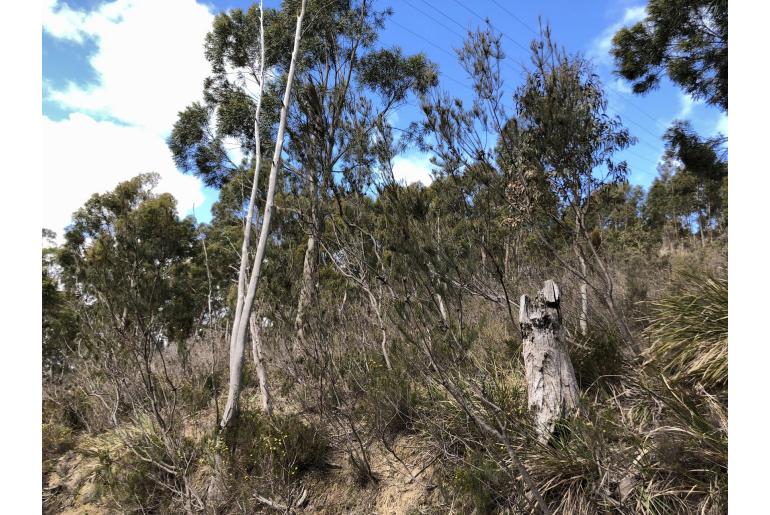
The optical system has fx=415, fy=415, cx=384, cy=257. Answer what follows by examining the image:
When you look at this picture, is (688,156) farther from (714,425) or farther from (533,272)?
(714,425)

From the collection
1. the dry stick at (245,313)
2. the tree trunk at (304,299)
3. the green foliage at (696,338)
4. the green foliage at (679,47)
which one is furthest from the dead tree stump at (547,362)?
the green foliage at (679,47)

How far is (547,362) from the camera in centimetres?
317

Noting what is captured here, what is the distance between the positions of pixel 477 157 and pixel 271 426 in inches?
132

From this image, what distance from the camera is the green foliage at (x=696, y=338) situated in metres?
3.04

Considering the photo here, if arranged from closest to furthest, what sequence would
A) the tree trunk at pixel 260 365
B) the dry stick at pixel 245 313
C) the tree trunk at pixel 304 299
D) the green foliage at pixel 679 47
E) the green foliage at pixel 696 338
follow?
the green foliage at pixel 696 338 < the tree trunk at pixel 304 299 < the dry stick at pixel 245 313 < the tree trunk at pixel 260 365 < the green foliage at pixel 679 47

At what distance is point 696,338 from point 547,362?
126cm

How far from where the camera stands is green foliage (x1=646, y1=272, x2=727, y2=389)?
9.97 feet

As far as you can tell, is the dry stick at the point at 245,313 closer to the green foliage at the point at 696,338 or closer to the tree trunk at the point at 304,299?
the tree trunk at the point at 304,299

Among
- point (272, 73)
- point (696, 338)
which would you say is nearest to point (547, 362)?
point (696, 338)

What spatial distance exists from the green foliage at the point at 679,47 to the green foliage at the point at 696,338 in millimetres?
5821

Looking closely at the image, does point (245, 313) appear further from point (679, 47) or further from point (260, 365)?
point (679, 47)

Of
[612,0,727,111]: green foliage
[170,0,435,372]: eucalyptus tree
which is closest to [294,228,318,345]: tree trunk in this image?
[170,0,435,372]: eucalyptus tree

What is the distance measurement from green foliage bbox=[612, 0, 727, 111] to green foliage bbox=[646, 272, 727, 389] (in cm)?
582

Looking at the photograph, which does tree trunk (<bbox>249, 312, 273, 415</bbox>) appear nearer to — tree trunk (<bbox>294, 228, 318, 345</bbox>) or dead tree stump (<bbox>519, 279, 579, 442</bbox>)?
tree trunk (<bbox>294, 228, 318, 345</bbox>)
